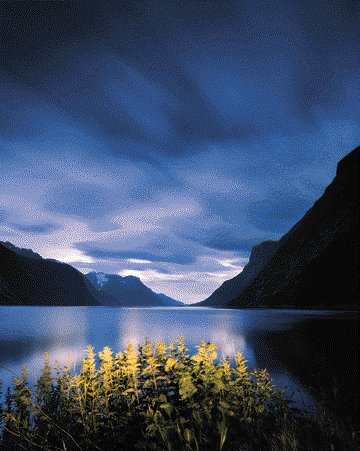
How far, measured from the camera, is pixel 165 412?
7.09 metres

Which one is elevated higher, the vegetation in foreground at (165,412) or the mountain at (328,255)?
the mountain at (328,255)

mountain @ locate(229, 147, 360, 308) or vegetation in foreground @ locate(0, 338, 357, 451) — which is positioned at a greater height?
mountain @ locate(229, 147, 360, 308)

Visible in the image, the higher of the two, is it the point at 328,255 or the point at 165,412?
the point at 328,255

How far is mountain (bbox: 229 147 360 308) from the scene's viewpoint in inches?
4973

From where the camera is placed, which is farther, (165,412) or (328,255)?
(328,255)

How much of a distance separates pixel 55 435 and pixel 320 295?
14298 cm

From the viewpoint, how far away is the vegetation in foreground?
625 centimetres

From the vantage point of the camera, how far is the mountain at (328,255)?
126m

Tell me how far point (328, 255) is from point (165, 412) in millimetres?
141328

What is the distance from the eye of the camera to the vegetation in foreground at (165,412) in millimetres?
6246

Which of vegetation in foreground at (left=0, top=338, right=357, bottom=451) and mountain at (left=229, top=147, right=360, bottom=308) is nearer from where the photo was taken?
vegetation in foreground at (left=0, top=338, right=357, bottom=451)

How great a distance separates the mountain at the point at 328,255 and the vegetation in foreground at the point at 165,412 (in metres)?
124

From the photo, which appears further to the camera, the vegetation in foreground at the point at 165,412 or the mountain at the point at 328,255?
the mountain at the point at 328,255

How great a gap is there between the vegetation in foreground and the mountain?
407 feet
